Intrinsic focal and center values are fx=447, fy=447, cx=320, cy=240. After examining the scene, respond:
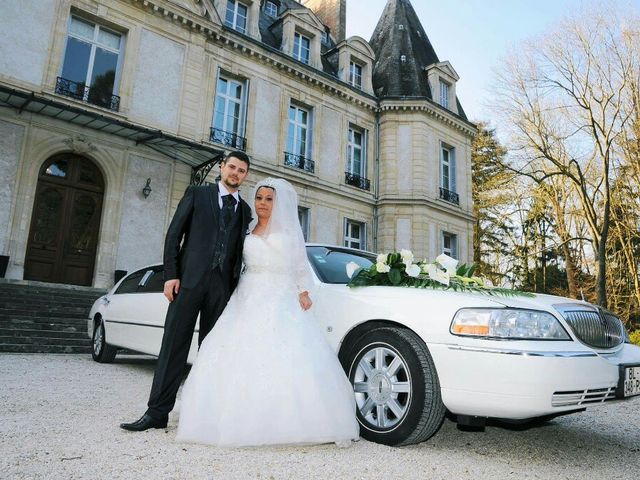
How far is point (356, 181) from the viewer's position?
18.1 m

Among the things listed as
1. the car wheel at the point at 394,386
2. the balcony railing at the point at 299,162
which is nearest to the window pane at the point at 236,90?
the balcony railing at the point at 299,162

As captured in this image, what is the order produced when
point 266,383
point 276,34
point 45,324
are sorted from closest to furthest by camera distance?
point 266,383 < point 45,324 < point 276,34

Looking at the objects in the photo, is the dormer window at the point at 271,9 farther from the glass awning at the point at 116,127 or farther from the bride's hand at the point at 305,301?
the bride's hand at the point at 305,301

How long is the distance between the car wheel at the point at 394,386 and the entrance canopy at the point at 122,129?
9848mm

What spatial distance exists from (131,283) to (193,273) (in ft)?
11.7

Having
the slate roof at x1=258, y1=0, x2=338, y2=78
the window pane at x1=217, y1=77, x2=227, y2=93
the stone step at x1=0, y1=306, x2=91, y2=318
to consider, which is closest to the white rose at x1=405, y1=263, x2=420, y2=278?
the stone step at x1=0, y1=306, x2=91, y2=318

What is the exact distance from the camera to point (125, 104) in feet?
41.1

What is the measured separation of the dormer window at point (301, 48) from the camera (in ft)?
56.9

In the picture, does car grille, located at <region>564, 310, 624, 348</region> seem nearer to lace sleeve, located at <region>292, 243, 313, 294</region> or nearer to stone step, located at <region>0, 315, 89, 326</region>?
lace sleeve, located at <region>292, 243, 313, 294</region>

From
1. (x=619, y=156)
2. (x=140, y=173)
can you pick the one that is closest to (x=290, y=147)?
(x=140, y=173)

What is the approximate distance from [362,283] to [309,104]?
14639 millimetres

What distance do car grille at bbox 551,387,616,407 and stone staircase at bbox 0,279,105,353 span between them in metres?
7.93

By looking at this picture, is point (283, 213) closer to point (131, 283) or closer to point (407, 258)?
point (407, 258)

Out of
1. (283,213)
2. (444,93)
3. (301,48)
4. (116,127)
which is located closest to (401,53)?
(444,93)
